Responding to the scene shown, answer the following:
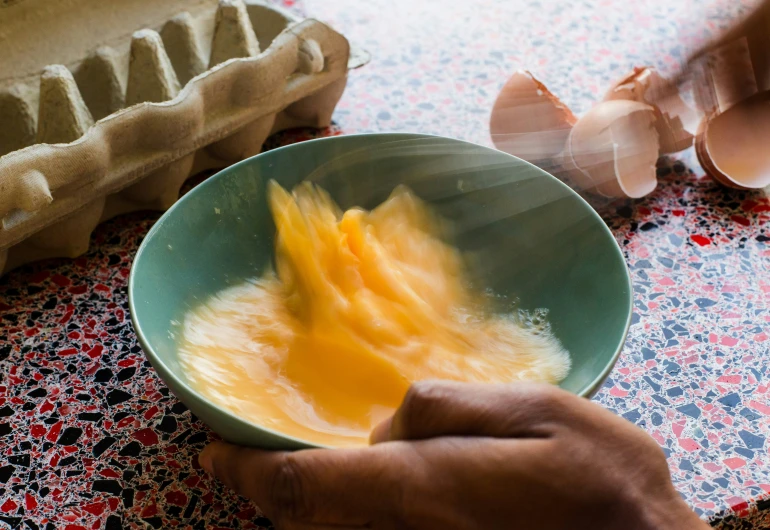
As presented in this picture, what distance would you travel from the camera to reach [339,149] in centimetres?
83

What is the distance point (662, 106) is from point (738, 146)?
119 mm

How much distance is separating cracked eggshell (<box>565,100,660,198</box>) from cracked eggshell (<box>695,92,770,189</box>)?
8 centimetres

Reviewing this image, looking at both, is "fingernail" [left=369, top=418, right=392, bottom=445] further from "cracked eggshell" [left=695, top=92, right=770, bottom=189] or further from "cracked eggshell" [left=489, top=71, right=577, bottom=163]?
"cracked eggshell" [left=695, top=92, right=770, bottom=189]

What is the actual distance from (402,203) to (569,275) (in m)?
0.20

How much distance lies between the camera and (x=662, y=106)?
102cm

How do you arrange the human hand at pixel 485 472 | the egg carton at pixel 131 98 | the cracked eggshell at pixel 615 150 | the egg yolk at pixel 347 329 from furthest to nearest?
the cracked eggshell at pixel 615 150
the egg carton at pixel 131 98
the egg yolk at pixel 347 329
the human hand at pixel 485 472

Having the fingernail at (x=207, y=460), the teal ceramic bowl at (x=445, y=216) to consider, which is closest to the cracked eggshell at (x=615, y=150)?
the teal ceramic bowl at (x=445, y=216)

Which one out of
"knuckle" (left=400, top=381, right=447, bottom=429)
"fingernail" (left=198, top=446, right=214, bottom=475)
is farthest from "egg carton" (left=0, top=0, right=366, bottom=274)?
"knuckle" (left=400, top=381, right=447, bottom=429)

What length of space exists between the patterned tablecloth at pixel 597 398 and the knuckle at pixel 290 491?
0.47 feet

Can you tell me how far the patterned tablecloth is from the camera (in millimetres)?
668

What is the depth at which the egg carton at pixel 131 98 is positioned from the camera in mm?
806

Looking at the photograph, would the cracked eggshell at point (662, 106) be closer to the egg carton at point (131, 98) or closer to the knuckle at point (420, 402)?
the egg carton at point (131, 98)

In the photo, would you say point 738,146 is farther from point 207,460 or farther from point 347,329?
point 207,460

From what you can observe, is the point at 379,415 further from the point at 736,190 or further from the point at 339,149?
the point at 736,190
